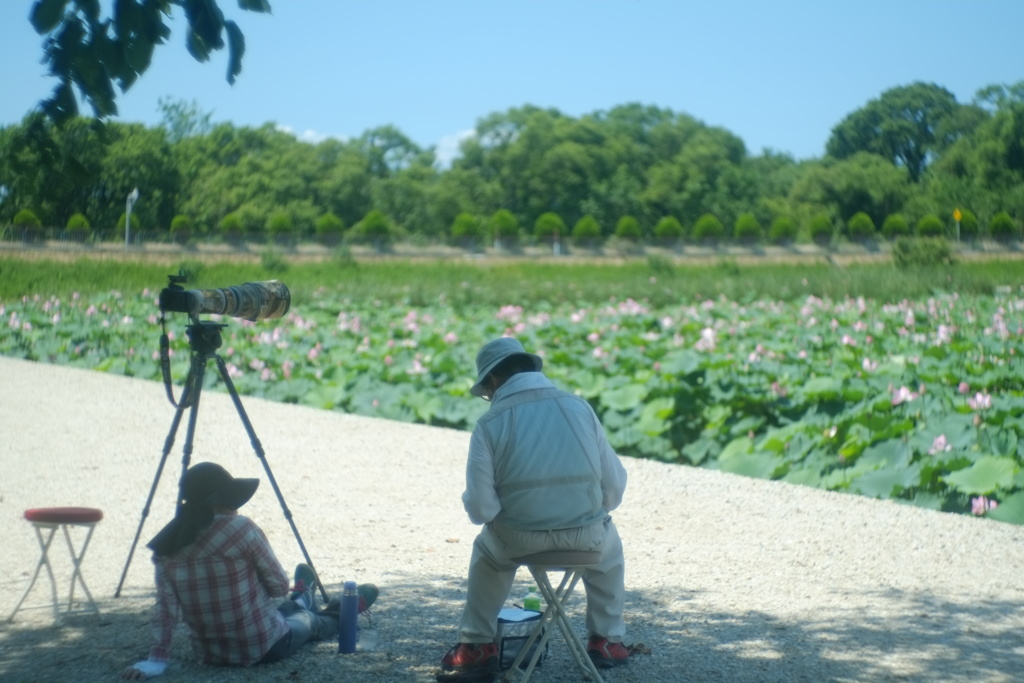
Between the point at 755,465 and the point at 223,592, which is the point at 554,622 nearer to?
the point at 223,592

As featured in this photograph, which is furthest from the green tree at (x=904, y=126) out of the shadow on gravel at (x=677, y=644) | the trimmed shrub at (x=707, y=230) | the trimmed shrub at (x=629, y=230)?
the shadow on gravel at (x=677, y=644)

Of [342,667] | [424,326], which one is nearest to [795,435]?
[342,667]

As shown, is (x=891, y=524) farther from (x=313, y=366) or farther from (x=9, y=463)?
(x=313, y=366)

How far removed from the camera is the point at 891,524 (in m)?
6.59

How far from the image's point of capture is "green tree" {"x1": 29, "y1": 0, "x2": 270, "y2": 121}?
309 centimetres

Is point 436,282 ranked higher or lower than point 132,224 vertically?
lower

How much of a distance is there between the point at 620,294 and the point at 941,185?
24.1 m

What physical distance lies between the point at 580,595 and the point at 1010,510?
10.5 ft

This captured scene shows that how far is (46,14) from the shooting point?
292cm

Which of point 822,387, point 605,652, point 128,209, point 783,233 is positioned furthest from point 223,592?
point 783,233

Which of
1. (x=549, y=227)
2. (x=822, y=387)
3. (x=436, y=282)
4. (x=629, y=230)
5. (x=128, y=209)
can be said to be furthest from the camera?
(x=549, y=227)

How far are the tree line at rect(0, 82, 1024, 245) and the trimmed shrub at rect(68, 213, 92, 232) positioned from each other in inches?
3.6

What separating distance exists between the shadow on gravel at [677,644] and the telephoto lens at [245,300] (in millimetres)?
1321

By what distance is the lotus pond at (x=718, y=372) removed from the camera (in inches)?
305
